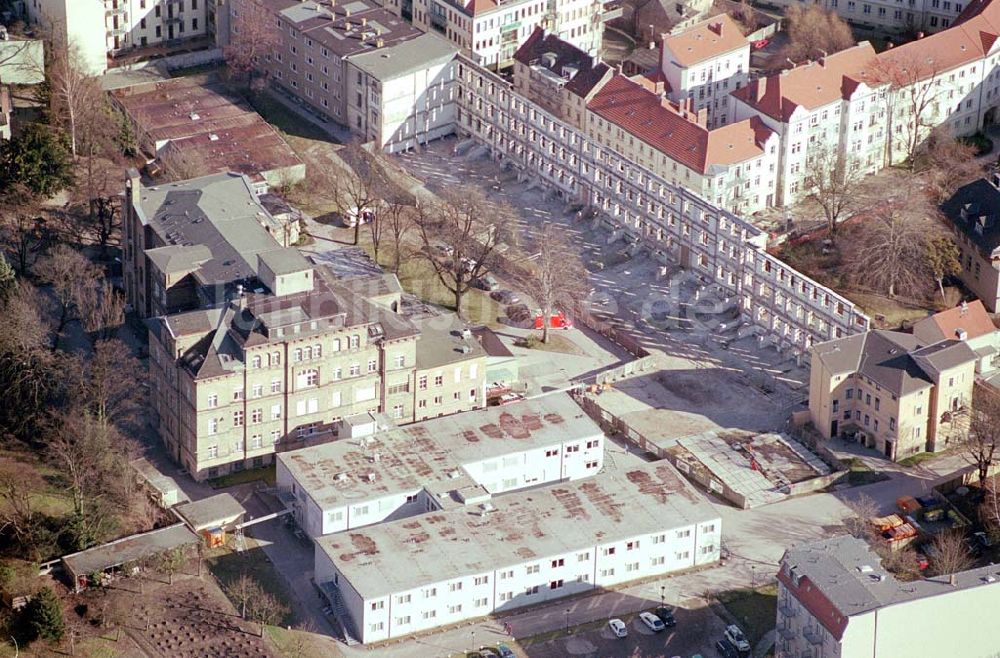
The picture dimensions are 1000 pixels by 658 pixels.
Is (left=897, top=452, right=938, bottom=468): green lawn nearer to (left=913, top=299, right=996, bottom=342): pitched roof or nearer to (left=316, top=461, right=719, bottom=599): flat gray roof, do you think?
(left=913, top=299, right=996, bottom=342): pitched roof

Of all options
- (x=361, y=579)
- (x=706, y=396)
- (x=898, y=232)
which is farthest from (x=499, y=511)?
(x=898, y=232)

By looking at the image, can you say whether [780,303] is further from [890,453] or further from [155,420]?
[155,420]

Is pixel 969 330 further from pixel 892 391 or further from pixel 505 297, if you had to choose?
pixel 505 297

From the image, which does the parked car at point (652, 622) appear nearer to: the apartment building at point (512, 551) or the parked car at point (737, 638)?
the parked car at point (737, 638)

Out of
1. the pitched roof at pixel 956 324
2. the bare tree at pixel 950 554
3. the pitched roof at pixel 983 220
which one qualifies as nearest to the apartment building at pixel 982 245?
the pitched roof at pixel 983 220

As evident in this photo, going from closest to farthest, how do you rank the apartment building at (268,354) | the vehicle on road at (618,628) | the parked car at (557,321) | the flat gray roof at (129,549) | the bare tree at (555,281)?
the vehicle on road at (618,628)
the flat gray roof at (129,549)
the apartment building at (268,354)
the bare tree at (555,281)
the parked car at (557,321)

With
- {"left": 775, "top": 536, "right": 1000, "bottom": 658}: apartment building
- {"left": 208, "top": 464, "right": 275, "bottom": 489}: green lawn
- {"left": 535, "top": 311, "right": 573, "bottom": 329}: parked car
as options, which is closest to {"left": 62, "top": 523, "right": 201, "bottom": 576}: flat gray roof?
{"left": 208, "top": 464, "right": 275, "bottom": 489}: green lawn
